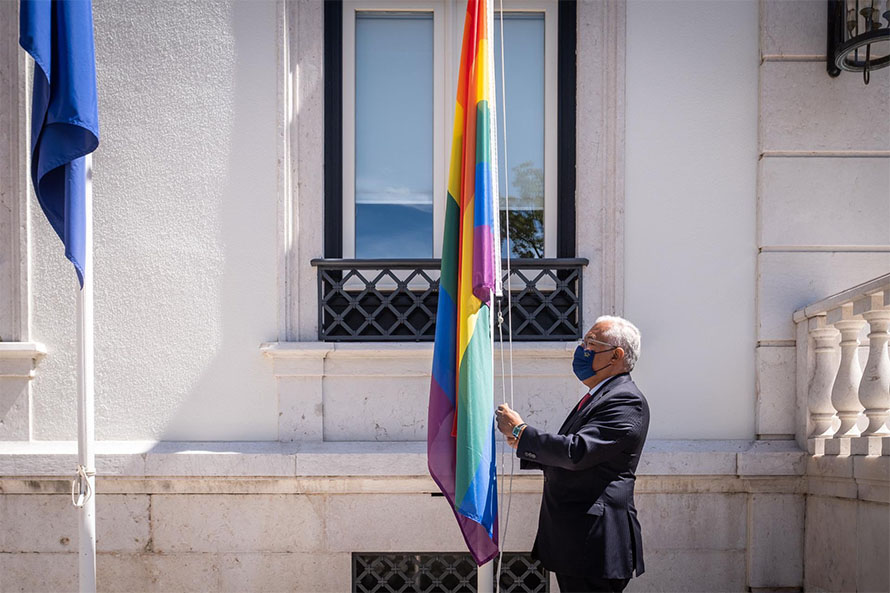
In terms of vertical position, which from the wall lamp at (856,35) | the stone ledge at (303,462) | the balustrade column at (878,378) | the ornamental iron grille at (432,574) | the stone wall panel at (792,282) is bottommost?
the ornamental iron grille at (432,574)

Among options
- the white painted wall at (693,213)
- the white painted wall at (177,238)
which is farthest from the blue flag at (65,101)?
the white painted wall at (693,213)

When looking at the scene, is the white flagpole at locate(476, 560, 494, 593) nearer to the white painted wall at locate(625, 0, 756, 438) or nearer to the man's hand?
the man's hand

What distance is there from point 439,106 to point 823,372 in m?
2.82

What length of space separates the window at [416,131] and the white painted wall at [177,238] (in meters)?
0.56

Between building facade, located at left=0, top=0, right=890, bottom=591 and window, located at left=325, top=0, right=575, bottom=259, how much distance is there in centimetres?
25

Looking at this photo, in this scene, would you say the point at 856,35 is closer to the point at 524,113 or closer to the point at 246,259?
the point at 524,113

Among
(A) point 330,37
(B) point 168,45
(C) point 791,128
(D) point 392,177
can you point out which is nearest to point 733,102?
(C) point 791,128

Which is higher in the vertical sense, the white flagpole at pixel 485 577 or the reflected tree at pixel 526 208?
the reflected tree at pixel 526 208

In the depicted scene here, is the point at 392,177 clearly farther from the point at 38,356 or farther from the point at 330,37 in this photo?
the point at 38,356

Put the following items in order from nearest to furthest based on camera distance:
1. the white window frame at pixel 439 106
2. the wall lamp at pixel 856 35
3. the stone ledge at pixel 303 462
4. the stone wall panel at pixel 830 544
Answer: the stone wall panel at pixel 830 544 → the wall lamp at pixel 856 35 → the stone ledge at pixel 303 462 → the white window frame at pixel 439 106

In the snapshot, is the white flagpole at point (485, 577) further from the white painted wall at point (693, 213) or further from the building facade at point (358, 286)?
the white painted wall at point (693, 213)

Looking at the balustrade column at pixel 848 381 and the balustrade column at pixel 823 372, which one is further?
the balustrade column at pixel 823 372

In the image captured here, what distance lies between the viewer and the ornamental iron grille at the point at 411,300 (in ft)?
15.8

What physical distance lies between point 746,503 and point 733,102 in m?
2.45
